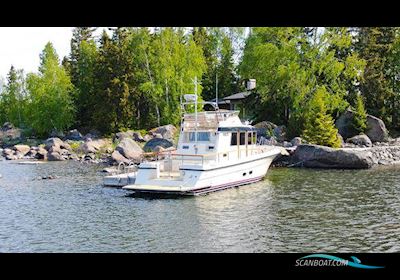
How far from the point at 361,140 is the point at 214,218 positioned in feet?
70.0

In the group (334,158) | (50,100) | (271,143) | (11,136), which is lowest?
(334,158)

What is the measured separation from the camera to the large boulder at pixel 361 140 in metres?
33.7

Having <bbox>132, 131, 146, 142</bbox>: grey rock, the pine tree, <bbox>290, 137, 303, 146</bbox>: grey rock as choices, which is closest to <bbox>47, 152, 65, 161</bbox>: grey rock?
<bbox>132, 131, 146, 142</bbox>: grey rock

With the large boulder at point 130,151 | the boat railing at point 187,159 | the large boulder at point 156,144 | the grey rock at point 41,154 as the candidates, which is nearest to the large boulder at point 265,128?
the large boulder at point 156,144

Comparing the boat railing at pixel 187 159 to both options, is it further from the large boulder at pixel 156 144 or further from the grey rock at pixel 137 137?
the grey rock at pixel 137 137

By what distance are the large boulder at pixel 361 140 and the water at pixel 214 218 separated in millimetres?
10209

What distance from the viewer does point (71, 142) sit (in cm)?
4347

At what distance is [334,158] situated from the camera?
91.1ft

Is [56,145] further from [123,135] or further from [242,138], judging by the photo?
[242,138]

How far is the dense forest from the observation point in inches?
1521

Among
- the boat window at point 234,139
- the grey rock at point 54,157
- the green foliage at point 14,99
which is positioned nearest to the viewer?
the boat window at point 234,139

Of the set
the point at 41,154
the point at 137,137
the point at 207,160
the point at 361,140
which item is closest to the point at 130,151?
the point at 137,137

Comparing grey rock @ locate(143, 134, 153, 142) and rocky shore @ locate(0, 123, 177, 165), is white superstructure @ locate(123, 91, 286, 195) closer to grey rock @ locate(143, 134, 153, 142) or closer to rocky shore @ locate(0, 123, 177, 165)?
rocky shore @ locate(0, 123, 177, 165)
